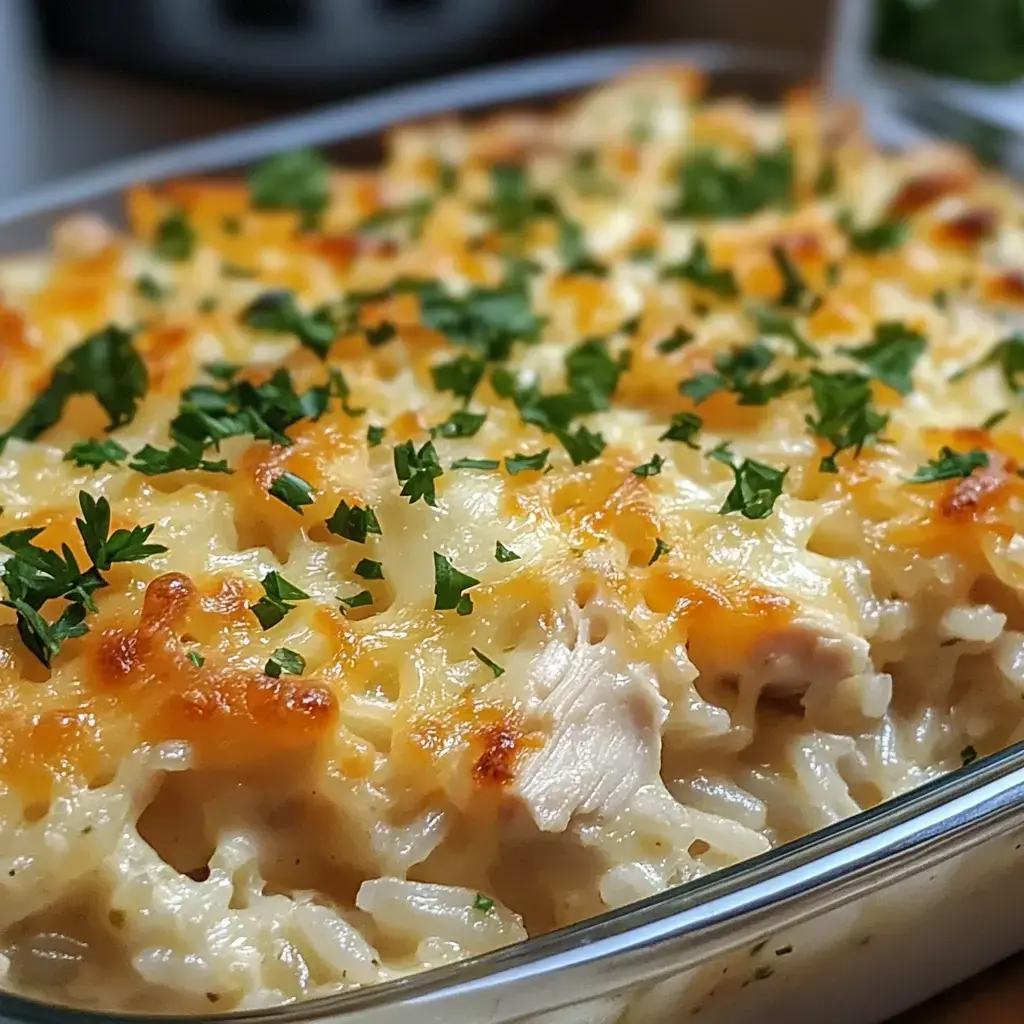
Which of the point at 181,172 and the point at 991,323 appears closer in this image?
the point at 991,323

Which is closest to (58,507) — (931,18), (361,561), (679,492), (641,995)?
(361,561)

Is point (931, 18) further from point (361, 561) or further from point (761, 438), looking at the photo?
point (361, 561)

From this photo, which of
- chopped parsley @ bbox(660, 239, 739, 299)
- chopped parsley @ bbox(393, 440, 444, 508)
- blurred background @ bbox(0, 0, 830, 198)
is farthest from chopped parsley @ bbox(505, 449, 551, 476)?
blurred background @ bbox(0, 0, 830, 198)

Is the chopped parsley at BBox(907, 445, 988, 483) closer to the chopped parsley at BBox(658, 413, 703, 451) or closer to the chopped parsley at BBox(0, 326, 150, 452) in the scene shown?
the chopped parsley at BBox(658, 413, 703, 451)

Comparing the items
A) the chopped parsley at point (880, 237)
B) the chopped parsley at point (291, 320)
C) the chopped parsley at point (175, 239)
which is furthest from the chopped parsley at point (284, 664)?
the chopped parsley at point (880, 237)

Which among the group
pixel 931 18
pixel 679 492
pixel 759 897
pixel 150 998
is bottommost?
pixel 150 998
